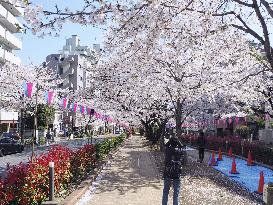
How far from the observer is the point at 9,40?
188 feet

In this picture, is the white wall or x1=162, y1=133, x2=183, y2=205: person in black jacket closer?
x1=162, y1=133, x2=183, y2=205: person in black jacket

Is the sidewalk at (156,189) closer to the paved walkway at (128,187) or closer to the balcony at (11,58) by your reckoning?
the paved walkway at (128,187)

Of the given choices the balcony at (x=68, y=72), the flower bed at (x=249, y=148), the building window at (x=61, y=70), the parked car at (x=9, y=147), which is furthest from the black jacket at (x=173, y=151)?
the building window at (x=61, y=70)

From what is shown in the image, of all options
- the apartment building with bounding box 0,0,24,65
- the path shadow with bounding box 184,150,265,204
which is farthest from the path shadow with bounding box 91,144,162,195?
the apartment building with bounding box 0,0,24,65

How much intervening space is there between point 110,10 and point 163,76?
14.9 meters

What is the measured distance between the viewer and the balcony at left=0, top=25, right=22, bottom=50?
177 ft

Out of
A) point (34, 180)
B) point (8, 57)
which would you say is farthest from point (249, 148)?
point (8, 57)

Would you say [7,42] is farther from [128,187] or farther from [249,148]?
[128,187]

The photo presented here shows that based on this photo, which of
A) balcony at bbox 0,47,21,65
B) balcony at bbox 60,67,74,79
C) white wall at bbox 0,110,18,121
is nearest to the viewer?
white wall at bbox 0,110,18,121

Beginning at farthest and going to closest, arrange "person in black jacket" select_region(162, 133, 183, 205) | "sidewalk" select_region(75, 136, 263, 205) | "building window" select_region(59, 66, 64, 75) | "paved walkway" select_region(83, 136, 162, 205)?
1. "building window" select_region(59, 66, 64, 75)
2. "sidewalk" select_region(75, 136, 263, 205)
3. "paved walkway" select_region(83, 136, 162, 205)
4. "person in black jacket" select_region(162, 133, 183, 205)

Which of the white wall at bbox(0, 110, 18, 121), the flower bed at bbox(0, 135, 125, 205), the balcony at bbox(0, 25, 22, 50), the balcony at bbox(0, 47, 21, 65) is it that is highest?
the balcony at bbox(0, 25, 22, 50)

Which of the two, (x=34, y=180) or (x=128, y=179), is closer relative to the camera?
(x=34, y=180)

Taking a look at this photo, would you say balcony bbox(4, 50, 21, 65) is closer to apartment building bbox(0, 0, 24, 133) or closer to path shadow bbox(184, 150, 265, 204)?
apartment building bbox(0, 0, 24, 133)

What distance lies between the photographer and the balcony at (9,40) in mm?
54062
